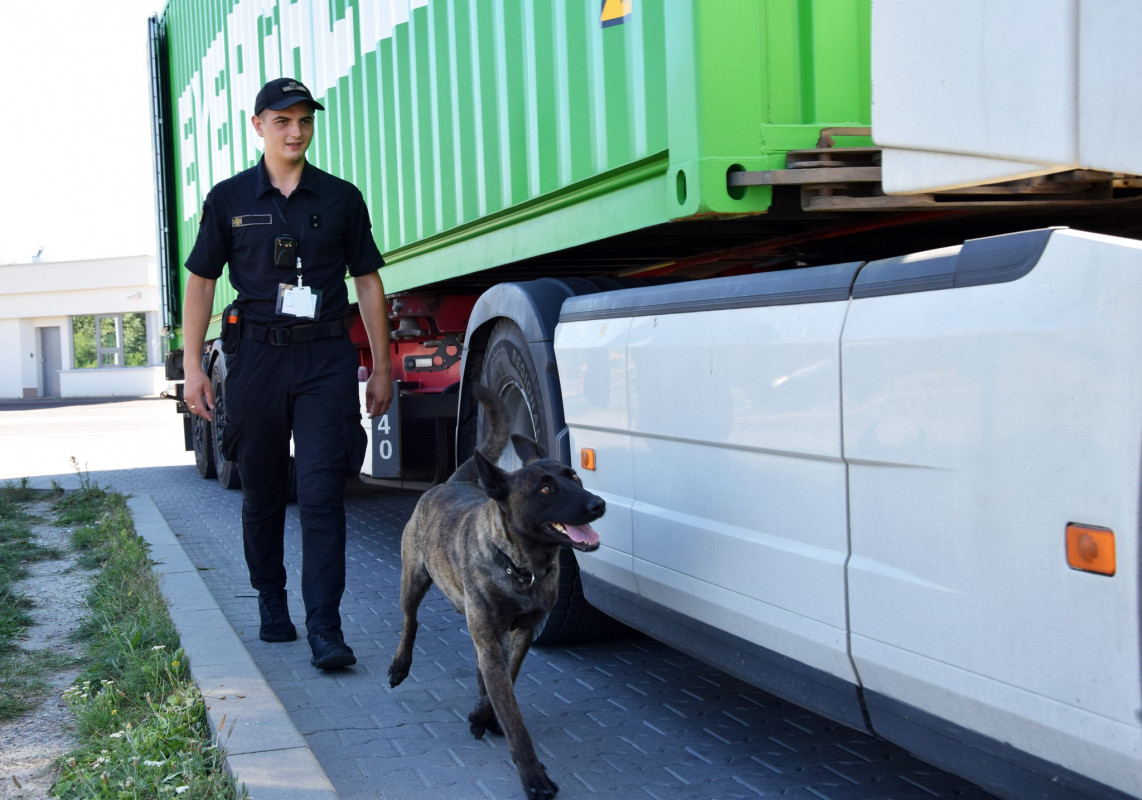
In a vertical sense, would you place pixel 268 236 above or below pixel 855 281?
above

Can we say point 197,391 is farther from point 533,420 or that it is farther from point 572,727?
point 572,727

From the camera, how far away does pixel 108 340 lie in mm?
46062

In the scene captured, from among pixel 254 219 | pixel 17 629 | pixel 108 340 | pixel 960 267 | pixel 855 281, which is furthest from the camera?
pixel 108 340

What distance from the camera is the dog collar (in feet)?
11.5

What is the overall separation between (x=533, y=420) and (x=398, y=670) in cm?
105

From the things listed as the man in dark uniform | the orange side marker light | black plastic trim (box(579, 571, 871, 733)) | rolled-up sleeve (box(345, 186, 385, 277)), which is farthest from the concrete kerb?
the orange side marker light

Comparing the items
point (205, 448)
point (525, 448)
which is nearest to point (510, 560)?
point (525, 448)

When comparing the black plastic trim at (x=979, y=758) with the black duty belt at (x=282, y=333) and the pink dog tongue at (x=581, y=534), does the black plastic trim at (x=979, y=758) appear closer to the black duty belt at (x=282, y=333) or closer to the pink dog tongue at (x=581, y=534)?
the pink dog tongue at (x=581, y=534)

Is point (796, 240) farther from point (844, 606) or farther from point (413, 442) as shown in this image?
point (413, 442)

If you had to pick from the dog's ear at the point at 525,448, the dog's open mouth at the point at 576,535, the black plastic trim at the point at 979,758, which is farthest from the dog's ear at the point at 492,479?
the black plastic trim at the point at 979,758

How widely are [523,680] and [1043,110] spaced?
308 cm

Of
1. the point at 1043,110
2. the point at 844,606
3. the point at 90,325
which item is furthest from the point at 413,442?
the point at 90,325

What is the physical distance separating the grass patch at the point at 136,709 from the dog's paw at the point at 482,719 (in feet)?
2.71

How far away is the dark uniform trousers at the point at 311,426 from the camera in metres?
4.65
